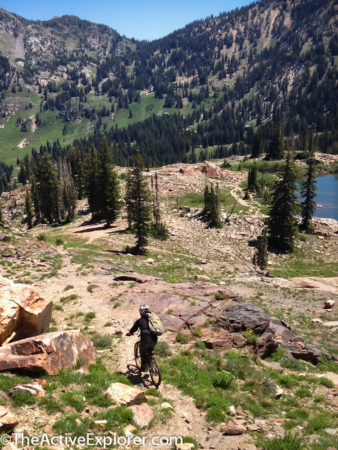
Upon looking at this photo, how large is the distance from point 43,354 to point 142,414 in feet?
11.9

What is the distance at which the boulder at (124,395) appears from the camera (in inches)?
353

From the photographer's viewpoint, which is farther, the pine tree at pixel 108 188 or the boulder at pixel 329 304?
the pine tree at pixel 108 188

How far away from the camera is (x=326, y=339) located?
59.9 feet

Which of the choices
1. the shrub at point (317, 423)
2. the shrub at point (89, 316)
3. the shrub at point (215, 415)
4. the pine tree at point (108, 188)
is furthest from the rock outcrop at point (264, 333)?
the pine tree at point (108, 188)

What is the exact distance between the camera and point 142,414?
875 cm

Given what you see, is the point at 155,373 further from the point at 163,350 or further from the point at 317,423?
the point at 317,423

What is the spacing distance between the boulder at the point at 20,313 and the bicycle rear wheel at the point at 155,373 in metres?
4.51

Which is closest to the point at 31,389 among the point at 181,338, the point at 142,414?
the point at 142,414

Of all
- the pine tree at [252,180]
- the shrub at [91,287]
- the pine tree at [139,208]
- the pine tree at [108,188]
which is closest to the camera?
the shrub at [91,287]

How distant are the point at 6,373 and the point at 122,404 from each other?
355 centimetres

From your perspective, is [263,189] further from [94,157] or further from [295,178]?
[94,157]

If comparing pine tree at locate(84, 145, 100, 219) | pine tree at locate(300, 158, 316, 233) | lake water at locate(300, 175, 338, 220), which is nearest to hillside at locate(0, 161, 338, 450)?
pine tree at locate(300, 158, 316, 233)

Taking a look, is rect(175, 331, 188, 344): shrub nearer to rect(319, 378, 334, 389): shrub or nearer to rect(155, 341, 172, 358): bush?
rect(155, 341, 172, 358): bush

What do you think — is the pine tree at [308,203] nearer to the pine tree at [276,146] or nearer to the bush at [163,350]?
the bush at [163,350]
